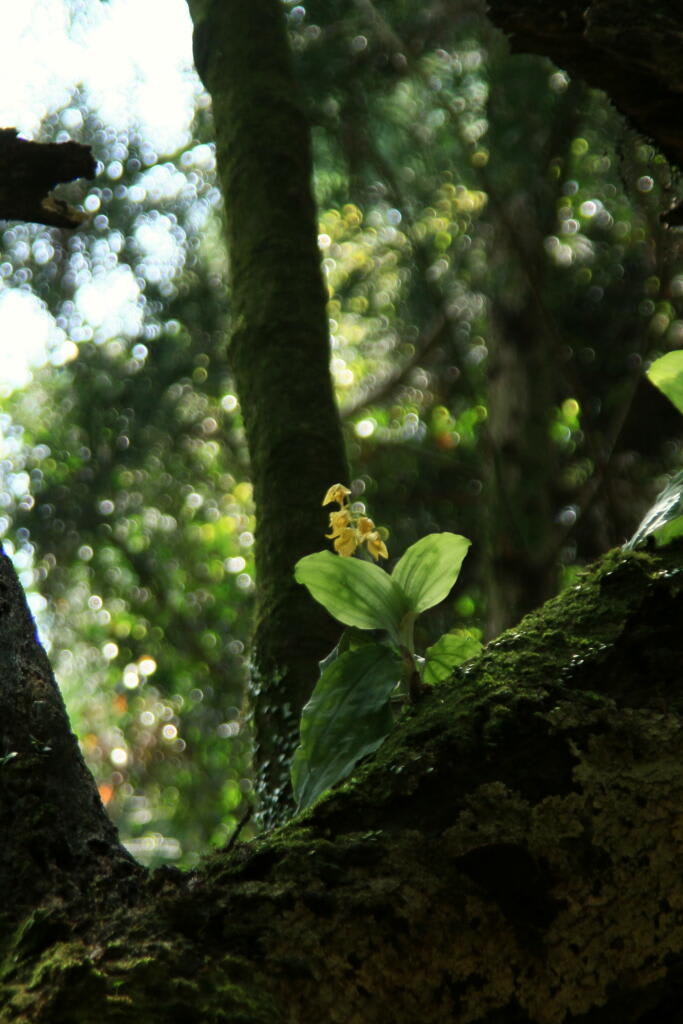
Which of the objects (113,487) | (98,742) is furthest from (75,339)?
(98,742)

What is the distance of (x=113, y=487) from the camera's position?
4.68m

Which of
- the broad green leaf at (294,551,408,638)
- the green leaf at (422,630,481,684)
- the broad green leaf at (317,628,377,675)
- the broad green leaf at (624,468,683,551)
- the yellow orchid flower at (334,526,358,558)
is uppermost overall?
the yellow orchid flower at (334,526,358,558)

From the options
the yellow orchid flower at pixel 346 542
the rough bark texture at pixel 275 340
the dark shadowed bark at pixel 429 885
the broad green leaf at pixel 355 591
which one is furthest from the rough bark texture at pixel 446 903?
the rough bark texture at pixel 275 340

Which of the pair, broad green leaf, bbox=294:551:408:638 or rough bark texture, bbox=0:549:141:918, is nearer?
rough bark texture, bbox=0:549:141:918

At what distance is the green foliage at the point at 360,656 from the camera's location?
0.92 meters

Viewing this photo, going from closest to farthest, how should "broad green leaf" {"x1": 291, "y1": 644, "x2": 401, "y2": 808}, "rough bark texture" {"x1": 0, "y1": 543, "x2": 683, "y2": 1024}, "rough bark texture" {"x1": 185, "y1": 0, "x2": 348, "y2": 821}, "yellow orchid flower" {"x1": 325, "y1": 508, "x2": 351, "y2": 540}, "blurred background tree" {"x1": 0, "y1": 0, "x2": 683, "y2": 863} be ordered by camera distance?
"rough bark texture" {"x1": 0, "y1": 543, "x2": 683, "y2": 1024} → "broad green leaf" {"x1": 291, "y1": 644, "x2": 401, "y2": 808} → "yellow orchid flower" {"x1": 325, "y1": 508, "x2": 351, "y2": 540} → "rough bark texture" {"x1": 185, "y1": 0, "x2": 348, "y2": 821} → "blurred background tree" {"x1": 0, "y1": 0, "x2": 683, "y2": 863}

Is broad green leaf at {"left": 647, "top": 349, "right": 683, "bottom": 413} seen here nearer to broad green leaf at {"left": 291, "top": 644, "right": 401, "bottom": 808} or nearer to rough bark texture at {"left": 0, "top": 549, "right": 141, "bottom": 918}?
broad green leaf at {"left": 291, "top": 644, "right": 401, "bottom": 808}

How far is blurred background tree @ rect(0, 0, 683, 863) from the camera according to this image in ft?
11.4

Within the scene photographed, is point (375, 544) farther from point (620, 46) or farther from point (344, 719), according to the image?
point (620, 46)

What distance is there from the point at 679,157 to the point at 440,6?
3.02 meters

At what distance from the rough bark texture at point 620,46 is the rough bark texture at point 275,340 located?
0.62 metres

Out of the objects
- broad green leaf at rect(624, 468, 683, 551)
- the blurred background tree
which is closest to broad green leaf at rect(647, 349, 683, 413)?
broad green leaf at rect(624, 468, 683, 551)

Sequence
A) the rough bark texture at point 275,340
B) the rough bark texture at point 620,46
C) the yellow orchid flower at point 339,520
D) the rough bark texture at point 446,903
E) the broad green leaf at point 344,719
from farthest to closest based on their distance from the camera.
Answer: the rough bark texture at point 275,340 → the yellow orchid flower at point 339,520 → the rough bark texture at point 620,46 → the broad green leaf at point 344,719 → the rough bark texture at point 446,903

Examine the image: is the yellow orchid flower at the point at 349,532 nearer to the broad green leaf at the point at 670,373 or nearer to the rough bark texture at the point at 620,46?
the broad green leaf at the point at 670,373
